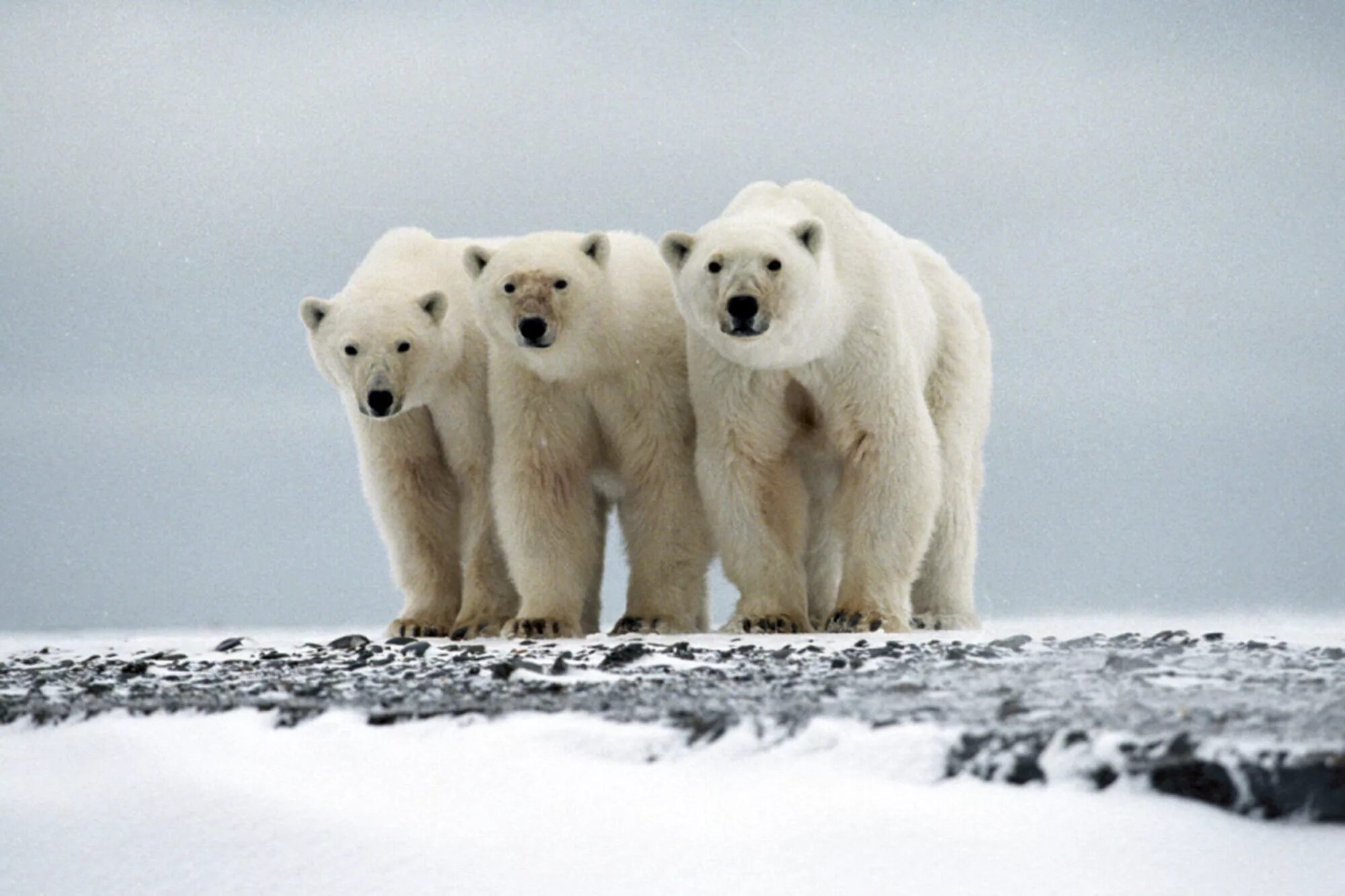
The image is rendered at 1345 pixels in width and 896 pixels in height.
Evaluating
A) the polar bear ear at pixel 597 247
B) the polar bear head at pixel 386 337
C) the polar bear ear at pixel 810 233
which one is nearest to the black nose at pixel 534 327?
the polar bear ear at pixel 597 247

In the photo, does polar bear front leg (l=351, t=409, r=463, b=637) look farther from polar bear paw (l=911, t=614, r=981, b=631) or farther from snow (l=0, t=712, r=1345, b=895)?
snow (l=0, t=712, r=1345, b=895)

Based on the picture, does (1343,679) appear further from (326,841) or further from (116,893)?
(116,893)

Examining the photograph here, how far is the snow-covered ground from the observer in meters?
4.00

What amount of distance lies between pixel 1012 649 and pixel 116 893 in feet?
12.5

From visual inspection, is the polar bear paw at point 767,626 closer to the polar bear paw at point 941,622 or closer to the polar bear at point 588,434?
the polar bear at point 588,434

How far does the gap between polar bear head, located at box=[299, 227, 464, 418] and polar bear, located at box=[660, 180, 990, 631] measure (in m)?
1.46

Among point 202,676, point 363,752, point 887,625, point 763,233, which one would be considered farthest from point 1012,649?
point 202,676

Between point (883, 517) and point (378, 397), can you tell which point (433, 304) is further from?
point (883, 517)

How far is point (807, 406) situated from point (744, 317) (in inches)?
45.3

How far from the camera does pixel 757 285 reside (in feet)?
25.0

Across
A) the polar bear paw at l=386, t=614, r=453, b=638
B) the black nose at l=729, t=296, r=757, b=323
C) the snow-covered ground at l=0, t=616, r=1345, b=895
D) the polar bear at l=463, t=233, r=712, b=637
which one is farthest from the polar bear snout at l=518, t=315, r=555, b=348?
the snow-covered ground at l=0, t=616, r=1345, b=895

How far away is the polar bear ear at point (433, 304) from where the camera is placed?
29.2 feet

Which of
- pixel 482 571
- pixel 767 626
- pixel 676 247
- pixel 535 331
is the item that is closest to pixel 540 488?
pixel 482 571

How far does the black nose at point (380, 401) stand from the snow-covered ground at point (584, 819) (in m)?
3.22
